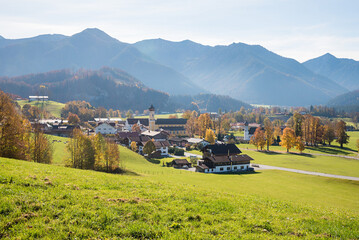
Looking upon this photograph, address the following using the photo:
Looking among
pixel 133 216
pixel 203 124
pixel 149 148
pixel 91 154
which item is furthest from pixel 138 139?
pixel 133 216

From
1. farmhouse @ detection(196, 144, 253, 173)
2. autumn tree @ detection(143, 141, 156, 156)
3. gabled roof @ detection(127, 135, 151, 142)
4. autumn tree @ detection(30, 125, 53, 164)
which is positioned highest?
autumn tree @ detection(30, 125, 53, 164)

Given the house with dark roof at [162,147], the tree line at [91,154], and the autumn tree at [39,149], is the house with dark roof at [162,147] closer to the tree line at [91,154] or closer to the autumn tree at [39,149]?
the tree line at [91,154]

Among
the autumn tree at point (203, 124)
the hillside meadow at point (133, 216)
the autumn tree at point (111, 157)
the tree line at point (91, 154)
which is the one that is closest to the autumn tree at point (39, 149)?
the tree line at point (91, 154)

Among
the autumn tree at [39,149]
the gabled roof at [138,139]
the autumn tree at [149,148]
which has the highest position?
the autumn tree at [39,149]

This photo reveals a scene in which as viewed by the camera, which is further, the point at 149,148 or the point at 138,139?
the point at 138,139

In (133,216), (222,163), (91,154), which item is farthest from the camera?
(222,163)

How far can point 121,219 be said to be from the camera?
12555 mm

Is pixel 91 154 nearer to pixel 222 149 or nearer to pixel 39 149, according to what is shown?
pixel 39 149

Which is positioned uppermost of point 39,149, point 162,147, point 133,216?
point 133,216

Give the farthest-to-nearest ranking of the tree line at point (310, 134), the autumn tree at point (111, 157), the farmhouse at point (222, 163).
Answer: the tree line at point (310, 134)
the farmhouse at point (222, 163)
the autumn tree at point (111, 157)

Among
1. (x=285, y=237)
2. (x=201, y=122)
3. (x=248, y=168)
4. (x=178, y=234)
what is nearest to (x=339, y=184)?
(x=248, y=168)

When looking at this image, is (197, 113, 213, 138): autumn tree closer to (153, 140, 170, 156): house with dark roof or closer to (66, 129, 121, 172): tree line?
(153, 140, 170, 156): house with dark roof

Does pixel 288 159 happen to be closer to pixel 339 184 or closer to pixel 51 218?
pixel 339 184

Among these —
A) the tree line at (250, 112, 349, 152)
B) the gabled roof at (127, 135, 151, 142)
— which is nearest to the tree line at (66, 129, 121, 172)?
the gabled roof at (127, 135, 151, 142)
